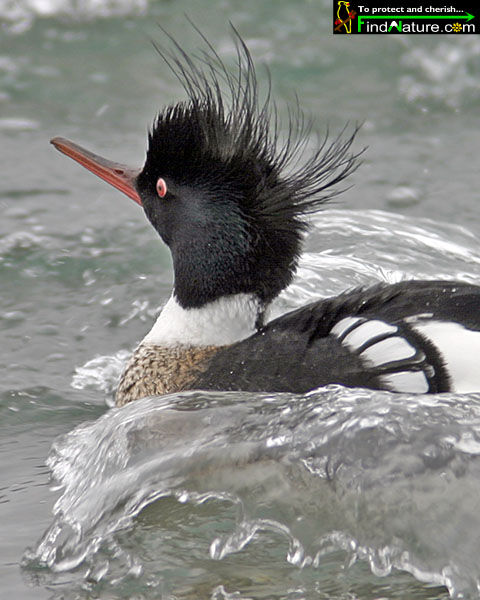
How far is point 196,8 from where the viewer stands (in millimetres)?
8719

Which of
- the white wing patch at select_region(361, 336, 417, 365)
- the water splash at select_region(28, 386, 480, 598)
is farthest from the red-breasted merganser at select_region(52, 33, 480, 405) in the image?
the water splash at select_region(28, 386, 480, 598)

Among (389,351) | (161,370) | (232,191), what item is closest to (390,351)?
(389,351)

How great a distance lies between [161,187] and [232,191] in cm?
34

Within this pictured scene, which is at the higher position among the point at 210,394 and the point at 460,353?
the point at 460,353

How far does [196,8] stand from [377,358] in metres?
5.89

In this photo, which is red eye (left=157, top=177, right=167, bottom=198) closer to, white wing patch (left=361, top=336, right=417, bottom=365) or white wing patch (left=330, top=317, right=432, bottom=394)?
white wing patch (left=330, top=317, right=432, bottom=394)

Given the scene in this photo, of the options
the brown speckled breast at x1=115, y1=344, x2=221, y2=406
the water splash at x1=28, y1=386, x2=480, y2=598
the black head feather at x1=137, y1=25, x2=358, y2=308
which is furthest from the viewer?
the brown speckled breast at x1=115, y1=344, x2=221, y2=406

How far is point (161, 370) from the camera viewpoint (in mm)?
4047

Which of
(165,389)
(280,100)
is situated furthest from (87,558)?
(280,100)

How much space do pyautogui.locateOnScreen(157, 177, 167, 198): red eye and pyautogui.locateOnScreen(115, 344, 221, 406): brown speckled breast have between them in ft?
1.84

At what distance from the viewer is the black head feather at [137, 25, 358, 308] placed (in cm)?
379

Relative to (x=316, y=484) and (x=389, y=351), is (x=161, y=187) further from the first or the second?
(x=316, y=484)

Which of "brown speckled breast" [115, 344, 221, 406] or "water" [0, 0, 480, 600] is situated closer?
"water" [0, 0, 480, 600]

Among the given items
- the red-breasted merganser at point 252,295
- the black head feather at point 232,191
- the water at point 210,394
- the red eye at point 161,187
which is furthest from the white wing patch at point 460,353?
the red eye at point 161,187
